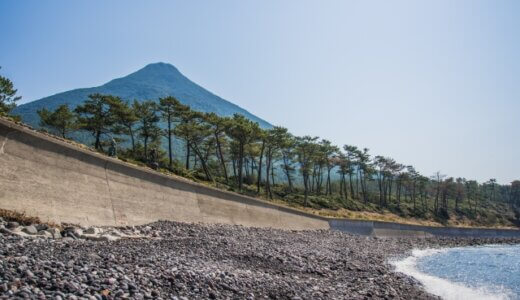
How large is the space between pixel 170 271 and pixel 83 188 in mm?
7055

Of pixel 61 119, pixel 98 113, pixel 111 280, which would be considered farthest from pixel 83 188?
pixel 61 119

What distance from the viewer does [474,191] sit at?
10194cm

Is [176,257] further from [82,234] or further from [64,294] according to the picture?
[64,294]

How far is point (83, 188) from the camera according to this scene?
13.4 metres

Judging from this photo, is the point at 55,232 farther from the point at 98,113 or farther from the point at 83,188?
the point at 98,113

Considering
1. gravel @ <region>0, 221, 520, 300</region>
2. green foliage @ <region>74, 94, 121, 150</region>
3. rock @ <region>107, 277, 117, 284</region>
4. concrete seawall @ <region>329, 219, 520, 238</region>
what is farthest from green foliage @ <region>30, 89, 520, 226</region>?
rock @ <region>107, 277, 117, 284</region>

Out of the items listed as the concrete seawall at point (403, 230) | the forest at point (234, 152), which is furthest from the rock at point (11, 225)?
the concrete seawall at point (403, 230)

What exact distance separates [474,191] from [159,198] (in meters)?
105

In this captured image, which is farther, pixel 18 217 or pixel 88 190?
pixel 88 190

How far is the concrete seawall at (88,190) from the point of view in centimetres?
1141

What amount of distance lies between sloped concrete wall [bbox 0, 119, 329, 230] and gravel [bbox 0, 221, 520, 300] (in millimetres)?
1073

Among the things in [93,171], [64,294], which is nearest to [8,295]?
[64,294]

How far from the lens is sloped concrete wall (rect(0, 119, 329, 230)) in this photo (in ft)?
37.4

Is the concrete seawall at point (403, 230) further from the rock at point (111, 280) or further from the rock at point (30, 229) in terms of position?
the rock at point (111, 280)
